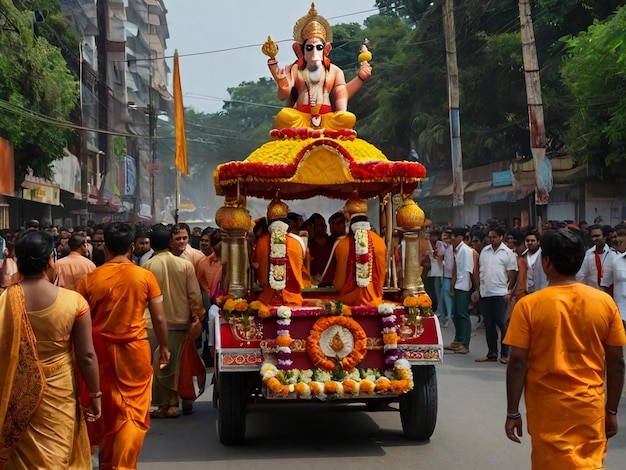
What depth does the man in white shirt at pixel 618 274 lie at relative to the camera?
9781 millimetres

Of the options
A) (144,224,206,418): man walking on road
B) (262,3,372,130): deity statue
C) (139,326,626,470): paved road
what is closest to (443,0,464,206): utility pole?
(139,326,626,470): paved road

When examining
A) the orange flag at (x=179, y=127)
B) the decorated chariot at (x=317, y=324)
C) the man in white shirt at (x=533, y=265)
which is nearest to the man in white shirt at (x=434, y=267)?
the man in white shirt at (x=533, y=265)

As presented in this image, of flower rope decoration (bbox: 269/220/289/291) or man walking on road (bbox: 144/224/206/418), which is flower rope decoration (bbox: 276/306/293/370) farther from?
man walking on road (bbox: 144/224/206/418)

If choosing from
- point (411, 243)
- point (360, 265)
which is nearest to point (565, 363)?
point (360, 265)

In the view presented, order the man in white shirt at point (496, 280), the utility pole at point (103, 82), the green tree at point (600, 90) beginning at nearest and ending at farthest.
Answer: the man in white shirt at point (496, 280) < the green tree at point (600, 90) < the utility pole at point (103, 82)

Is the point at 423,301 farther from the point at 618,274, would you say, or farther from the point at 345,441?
the point at 618,274

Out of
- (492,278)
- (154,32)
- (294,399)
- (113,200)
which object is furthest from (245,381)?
(154,32)

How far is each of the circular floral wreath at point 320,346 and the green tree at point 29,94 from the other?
15321 mm

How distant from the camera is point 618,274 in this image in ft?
32.2

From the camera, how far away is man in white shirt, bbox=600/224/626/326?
32.1 feet

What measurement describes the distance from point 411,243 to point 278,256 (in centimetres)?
129

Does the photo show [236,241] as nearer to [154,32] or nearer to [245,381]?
[245,381]

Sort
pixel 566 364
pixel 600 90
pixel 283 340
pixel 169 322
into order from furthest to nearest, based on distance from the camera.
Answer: pixel 600 90 < pixel 169 322 < pixel 283 340 < pixel 566 364

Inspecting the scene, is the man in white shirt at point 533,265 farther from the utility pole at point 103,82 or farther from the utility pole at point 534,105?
the utility pole at point 103,82
